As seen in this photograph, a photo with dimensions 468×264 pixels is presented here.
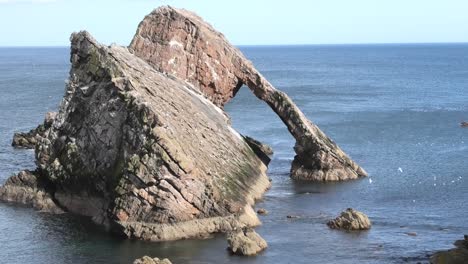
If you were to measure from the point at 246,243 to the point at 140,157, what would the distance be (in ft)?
40.8

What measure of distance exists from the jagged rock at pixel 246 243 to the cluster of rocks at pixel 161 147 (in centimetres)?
10

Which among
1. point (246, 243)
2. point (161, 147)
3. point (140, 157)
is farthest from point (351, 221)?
point (140, 157)

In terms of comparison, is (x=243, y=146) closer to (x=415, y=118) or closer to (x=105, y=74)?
(x=105, y=74)

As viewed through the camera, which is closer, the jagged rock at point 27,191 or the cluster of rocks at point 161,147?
the cluster of rocks at point 161,147

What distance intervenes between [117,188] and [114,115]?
7.61 m

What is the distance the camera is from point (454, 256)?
5144 cm

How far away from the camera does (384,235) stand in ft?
207

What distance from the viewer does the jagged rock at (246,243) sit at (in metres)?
57.5

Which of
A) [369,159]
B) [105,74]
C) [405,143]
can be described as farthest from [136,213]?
[405,143]

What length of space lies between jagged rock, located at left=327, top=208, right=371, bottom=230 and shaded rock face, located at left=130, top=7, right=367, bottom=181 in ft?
67.4

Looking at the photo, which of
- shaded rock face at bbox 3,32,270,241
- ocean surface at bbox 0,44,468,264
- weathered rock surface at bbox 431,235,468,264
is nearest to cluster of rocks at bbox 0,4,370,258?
shaded rock face at bbox 3,32,270,241

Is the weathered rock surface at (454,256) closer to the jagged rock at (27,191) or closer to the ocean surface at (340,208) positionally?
the ocean surface at (340,208)

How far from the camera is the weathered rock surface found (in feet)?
166

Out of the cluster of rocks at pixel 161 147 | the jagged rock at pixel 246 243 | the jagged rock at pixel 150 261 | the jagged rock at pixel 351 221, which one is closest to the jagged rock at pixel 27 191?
the cluster of rocks at pixel 161 147
